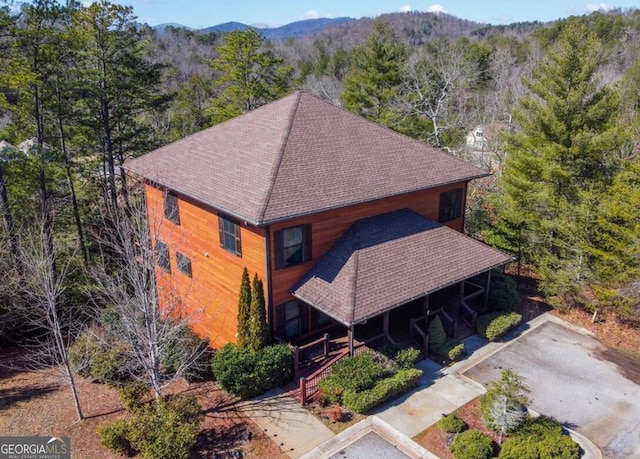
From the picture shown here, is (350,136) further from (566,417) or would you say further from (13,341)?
(13,341)

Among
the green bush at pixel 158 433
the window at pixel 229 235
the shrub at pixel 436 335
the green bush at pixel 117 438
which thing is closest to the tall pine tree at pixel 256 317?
the window at pixel 229 235

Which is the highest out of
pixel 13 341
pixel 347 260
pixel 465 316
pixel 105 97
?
pixel 105 97

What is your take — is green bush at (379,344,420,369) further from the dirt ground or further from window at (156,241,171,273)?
window at (156,241,171,273)

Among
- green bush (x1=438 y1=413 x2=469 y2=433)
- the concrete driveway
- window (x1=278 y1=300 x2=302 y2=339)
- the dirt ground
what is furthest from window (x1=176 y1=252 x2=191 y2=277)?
the concrete driveway

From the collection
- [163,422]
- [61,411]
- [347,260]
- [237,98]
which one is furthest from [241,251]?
[237,98]

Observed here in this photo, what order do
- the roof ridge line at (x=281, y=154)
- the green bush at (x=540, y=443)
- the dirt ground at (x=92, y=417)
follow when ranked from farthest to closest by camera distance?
the roof ridge line at (x=281, y=154), the dirt ground at (x=92, y=417), the green bush at (x=540, y=443)

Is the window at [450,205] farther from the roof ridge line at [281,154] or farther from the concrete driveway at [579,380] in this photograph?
the roof ridge line at [281,154]
